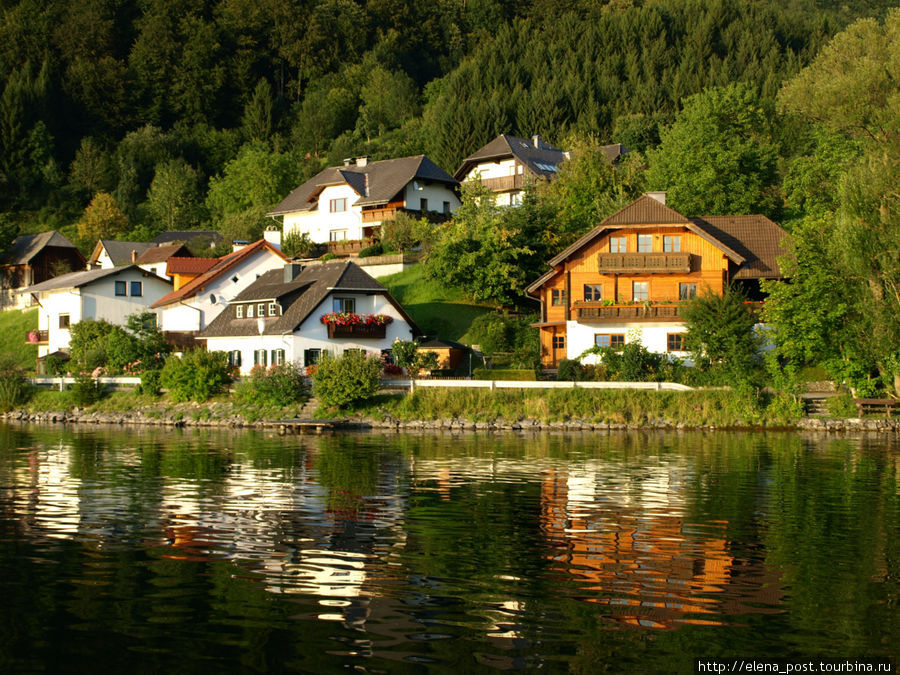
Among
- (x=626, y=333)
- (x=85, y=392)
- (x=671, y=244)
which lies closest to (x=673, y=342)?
(x=626, y=333)

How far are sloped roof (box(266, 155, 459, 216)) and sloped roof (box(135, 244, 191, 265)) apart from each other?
427 inches

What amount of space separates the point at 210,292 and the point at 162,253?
15116 mm

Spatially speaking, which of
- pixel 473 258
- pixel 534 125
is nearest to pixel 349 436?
pixel 473 258

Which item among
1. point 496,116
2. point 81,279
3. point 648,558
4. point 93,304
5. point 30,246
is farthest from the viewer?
point 496,116

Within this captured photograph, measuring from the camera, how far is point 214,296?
7162 centimetres

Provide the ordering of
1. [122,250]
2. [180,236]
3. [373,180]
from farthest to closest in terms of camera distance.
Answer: [180,236] → [122,250] → [373,180]

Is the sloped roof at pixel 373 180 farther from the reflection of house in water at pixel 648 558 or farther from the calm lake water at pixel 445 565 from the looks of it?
the reflection of house in water at pixel 648 558

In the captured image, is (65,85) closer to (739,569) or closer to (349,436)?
(349,436)

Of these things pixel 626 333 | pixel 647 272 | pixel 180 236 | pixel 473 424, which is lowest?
pixel 473 424

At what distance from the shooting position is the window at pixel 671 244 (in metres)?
57.1

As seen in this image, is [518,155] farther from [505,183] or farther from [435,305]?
[435,305]

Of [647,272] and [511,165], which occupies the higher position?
[511,165]

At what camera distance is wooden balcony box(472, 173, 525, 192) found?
289ft

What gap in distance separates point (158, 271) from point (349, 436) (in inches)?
1725
